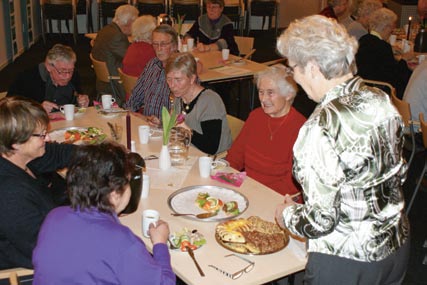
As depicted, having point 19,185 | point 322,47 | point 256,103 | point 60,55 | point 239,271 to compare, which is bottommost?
point 256,103

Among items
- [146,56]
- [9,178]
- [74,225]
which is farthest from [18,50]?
[74,225]

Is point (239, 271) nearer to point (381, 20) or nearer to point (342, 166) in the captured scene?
point (342, 166)

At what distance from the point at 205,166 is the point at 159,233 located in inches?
30.9

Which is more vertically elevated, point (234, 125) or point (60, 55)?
point (60, 55)

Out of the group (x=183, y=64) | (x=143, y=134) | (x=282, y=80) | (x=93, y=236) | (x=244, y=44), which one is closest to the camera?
(x=93, y=236)

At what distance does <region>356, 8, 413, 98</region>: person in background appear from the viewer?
5.03 meters

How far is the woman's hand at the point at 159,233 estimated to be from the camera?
2.13 m

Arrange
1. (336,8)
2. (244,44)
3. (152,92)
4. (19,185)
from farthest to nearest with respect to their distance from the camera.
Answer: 1. (336,8)
2. (244,44)
3. (152,92)
4. (19,185)

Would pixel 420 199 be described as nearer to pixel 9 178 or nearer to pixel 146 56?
pixel 146 56

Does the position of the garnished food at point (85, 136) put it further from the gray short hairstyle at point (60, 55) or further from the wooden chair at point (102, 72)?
the wooden chair at point (102, 72)

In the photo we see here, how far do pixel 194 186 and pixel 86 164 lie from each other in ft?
3.30

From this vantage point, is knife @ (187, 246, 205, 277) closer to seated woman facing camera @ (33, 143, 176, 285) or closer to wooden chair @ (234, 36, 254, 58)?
seated woman facing camera @ (33, 143, 176, 285)

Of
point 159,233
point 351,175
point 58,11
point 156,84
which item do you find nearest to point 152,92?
point 156,84

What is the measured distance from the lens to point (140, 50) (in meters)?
4.92
